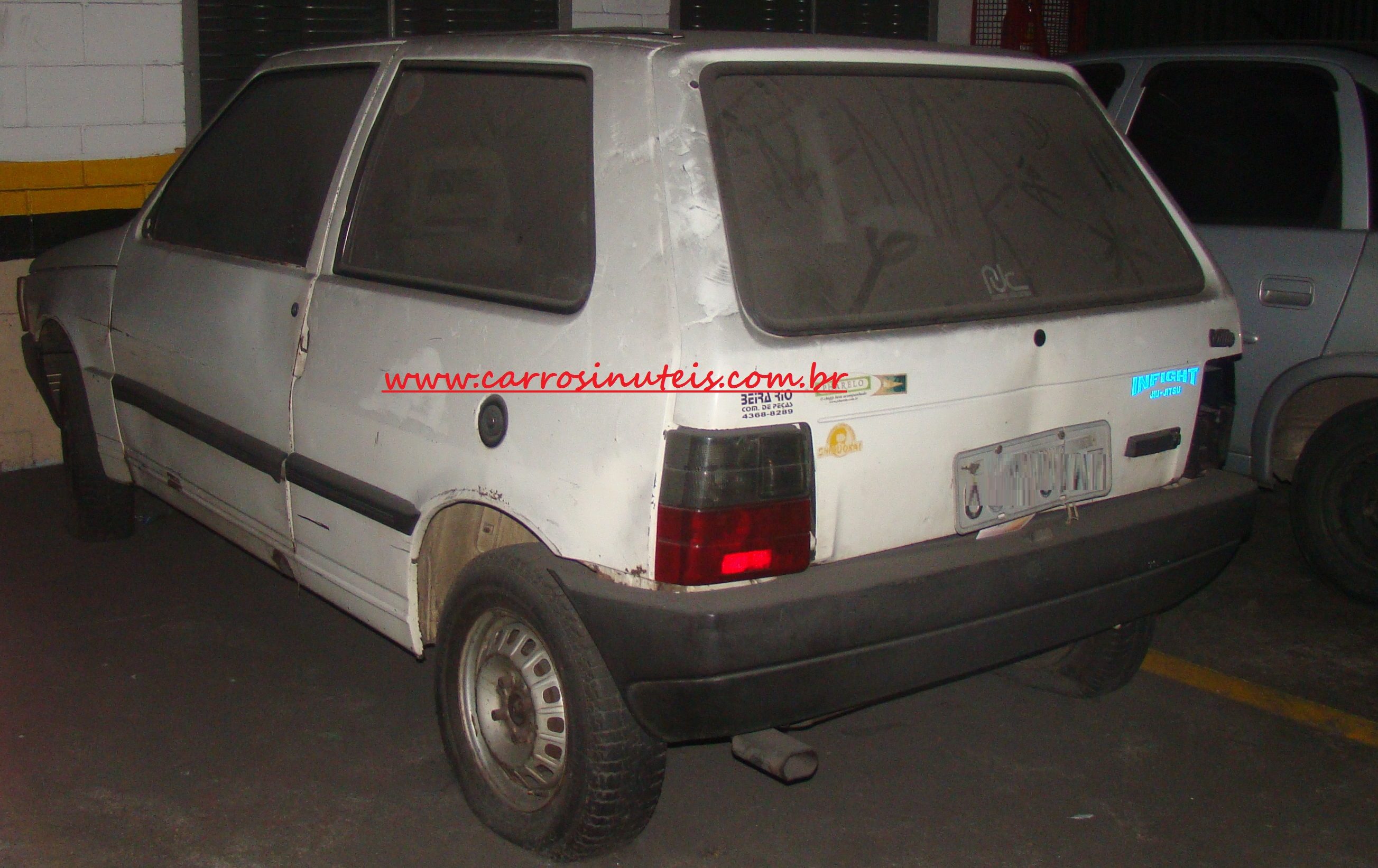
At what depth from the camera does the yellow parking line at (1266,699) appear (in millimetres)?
3828

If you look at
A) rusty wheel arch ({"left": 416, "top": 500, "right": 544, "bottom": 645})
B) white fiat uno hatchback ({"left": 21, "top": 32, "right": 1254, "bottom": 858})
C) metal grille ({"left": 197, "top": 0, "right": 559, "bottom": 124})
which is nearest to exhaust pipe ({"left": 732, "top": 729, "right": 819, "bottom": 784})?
white fiat uno hatchback ({"left": 21, "top": 32, "right": 1254, "bottom": 858})

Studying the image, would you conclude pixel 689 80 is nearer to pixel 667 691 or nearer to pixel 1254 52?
pixel 667 691

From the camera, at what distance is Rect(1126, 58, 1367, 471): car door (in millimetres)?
4598

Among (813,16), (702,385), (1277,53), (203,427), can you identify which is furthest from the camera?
(813,16)

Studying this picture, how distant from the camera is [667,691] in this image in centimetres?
267

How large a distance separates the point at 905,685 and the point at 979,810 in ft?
2.28

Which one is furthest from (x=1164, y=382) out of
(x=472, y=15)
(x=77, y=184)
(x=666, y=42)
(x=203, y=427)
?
(x=472, y=15)

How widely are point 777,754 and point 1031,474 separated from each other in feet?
2.73

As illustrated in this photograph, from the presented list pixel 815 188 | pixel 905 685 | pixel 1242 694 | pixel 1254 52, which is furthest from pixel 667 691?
pixel 1254 52

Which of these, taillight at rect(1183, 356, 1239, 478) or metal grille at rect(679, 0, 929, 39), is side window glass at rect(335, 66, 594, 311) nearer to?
taillight at rect(1183, 356, 1239, 478)

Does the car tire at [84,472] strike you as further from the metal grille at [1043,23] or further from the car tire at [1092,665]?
the metal grille at [1043,23]

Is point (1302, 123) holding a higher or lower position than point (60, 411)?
higher

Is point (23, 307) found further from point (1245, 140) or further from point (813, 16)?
point (813, 16)

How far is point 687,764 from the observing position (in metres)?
3.65
